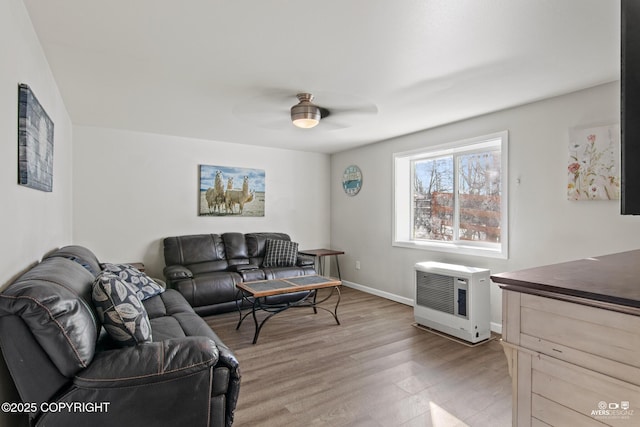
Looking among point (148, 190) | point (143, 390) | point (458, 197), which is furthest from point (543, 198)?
point (148, 190)

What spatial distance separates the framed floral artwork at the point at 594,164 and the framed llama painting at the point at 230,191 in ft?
12.8

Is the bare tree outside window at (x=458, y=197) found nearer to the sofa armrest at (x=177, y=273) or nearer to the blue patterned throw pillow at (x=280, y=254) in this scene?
the blue patterned throw pillow at (x=280, y=254)

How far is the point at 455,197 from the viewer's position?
396 centimetres

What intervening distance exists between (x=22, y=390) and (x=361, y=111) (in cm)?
308

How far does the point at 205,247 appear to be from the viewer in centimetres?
441

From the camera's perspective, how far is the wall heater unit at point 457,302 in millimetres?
3080

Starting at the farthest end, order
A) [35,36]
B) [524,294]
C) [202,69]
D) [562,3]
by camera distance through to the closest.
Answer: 1. [202,69]
2. [35,36]
3. [562,3]
4. [524,294]

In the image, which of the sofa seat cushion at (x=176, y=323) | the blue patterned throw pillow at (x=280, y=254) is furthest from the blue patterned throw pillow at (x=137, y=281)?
the blue patterned throw pillow at (x=280, y=254)

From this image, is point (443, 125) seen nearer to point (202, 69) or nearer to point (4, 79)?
point (202, 69)

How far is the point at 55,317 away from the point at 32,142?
1.07 metres

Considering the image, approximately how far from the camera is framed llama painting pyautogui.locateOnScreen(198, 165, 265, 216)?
469cm

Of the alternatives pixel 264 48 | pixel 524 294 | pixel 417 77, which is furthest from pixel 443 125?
pixel 524 294

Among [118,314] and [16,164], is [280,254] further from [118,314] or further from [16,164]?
[16,164]

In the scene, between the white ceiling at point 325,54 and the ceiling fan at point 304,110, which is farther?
the ceiling fan at point 304,110
